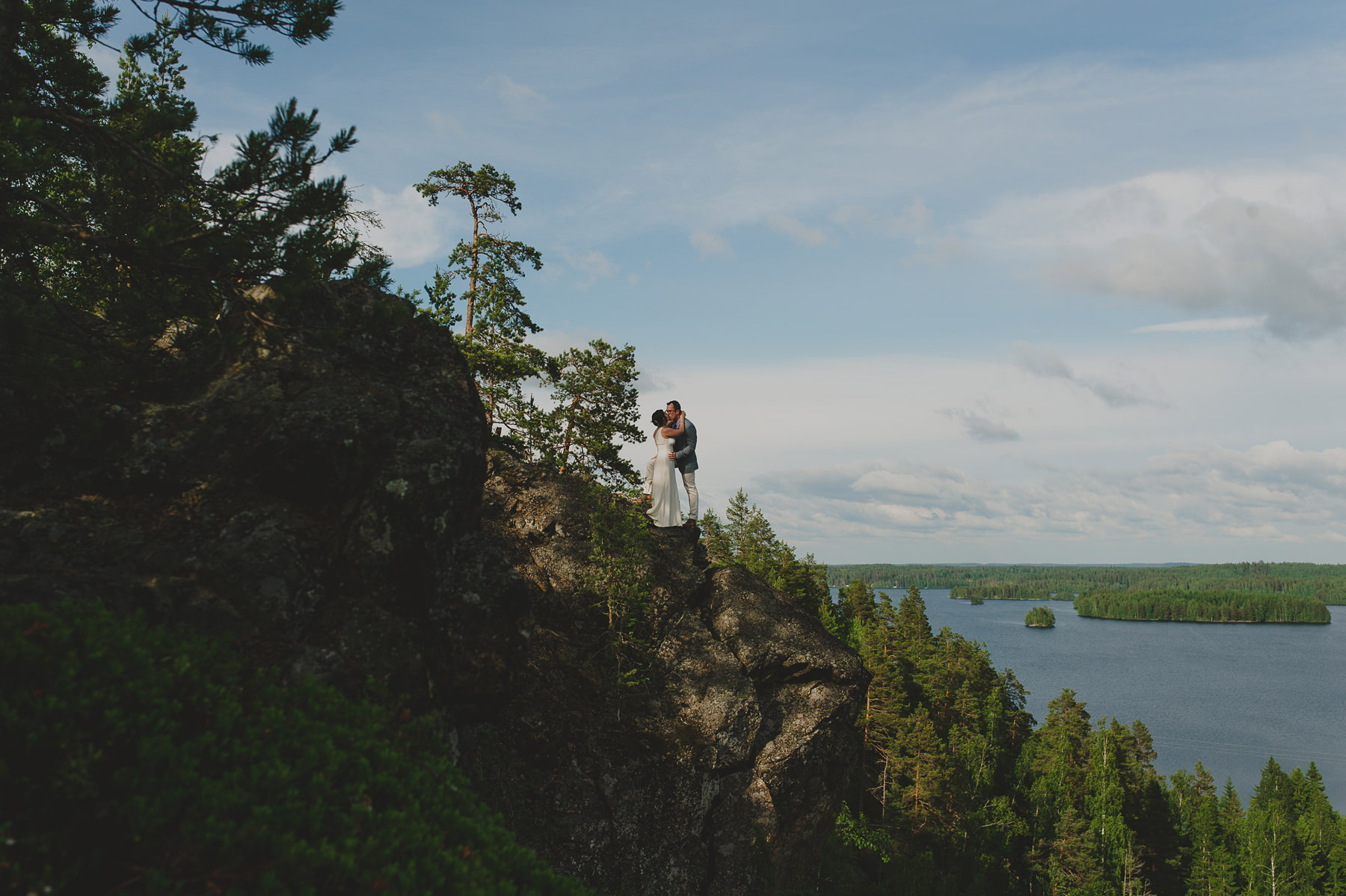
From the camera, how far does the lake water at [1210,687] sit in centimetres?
7206

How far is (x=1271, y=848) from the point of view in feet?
149

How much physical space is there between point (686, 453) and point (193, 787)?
13.3m

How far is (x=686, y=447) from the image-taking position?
16844 millimetres

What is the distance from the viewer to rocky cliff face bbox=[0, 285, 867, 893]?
654cm

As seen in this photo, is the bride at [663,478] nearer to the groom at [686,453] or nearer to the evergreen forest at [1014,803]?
the groom at [686,453]

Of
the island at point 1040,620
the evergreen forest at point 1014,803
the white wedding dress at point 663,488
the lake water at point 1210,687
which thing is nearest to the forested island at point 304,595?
the white wedding dress at point 663,488

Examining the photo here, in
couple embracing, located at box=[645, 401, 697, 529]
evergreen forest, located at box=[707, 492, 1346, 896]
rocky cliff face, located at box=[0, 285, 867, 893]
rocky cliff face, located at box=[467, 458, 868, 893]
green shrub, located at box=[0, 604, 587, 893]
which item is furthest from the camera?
evergreen forest, located at box=[707, 492, 1346, 896]

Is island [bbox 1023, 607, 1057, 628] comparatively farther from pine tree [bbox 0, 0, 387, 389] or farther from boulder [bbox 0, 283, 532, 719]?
pine tree [bbox 0, 0, 387, 389]

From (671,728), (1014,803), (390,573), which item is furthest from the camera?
(1014,803)

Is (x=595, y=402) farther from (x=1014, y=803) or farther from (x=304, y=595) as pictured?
(x=1014, y=803)

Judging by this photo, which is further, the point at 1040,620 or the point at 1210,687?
the point at 1040,620

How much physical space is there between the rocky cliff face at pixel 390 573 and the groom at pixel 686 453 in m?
4.20

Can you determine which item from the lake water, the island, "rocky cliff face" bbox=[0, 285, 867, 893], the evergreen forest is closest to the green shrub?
"rocky cliff face" bbox=[0, 285, 867, 893]

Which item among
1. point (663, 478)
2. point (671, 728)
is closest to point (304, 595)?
point (671, 728)
